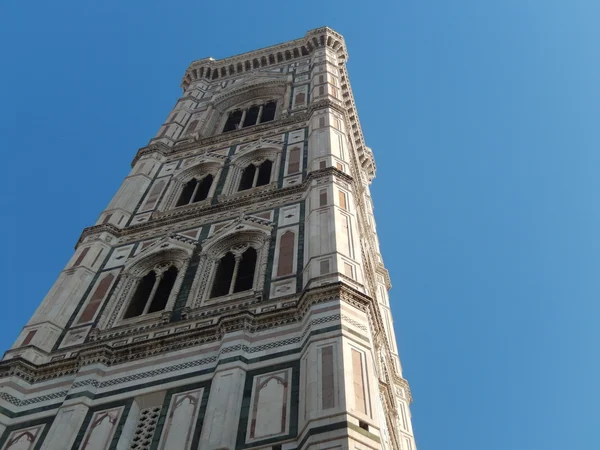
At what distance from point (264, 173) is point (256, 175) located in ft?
1.44

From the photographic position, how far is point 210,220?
51.9 feet

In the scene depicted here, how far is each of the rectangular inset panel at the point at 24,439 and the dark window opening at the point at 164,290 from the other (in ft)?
10.4

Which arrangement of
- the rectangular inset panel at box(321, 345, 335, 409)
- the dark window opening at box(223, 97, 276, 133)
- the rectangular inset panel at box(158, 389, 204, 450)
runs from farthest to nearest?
the dark window opening at box(223, 97, 276, 133), the rectangular inset panel at box(158, 389, 204, 450), the rectangular inset panel at box(321, 345, 335, 409)

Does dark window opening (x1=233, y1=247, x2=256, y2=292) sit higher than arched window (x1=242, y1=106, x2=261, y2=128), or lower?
lower

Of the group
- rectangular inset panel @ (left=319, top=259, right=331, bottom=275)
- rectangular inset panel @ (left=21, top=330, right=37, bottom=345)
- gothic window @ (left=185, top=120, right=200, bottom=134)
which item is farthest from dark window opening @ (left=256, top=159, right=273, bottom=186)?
rectangular inset panel @ (left=21, top=330, right=37, bottom=345)

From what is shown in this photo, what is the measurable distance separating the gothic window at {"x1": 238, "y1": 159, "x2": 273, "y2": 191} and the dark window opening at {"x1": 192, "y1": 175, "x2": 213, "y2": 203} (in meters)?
0.78

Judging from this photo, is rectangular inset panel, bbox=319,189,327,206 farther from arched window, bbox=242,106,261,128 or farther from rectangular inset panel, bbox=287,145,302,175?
arched window, bbox=242,106,261,128

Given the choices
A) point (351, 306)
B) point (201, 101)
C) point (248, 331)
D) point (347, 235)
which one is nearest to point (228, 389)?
point (248, 331)

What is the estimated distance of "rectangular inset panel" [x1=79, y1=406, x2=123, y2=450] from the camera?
9625mm

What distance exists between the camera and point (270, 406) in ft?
30.8

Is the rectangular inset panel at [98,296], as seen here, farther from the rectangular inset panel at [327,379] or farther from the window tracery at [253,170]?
the rectangular inset panel at [327,379]

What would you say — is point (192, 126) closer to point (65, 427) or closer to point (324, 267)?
point (324, 267)

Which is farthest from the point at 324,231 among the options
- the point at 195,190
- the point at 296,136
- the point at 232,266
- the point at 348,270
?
the point at 296,136

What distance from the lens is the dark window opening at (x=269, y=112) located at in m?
23.3
